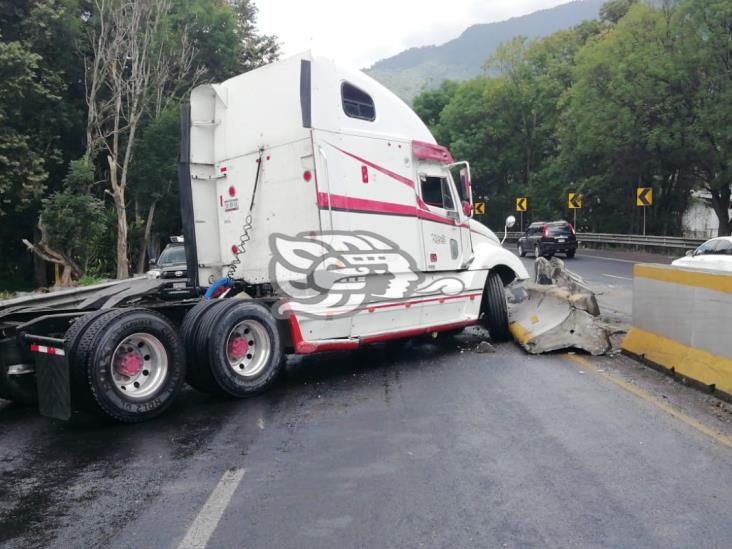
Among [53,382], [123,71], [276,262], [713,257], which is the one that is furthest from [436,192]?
[123,71]

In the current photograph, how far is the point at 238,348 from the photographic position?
702 cm

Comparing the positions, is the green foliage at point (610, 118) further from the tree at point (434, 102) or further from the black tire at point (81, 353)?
the black tire at point (81, 353)

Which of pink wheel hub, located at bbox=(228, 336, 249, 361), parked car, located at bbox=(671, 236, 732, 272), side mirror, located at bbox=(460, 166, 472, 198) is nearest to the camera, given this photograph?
pink wheel hub, located at bbox=(228, 336, 249, 361)

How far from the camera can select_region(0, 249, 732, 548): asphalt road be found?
12.5 ft

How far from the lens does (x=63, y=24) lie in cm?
2198

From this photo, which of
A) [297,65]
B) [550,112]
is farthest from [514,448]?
[550,112]

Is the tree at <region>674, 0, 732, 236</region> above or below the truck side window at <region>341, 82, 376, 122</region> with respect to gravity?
above

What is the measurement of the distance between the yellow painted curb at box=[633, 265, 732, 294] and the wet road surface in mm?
1116

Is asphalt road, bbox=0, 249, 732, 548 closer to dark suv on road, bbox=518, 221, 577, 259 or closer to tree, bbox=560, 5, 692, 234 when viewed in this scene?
dark suv on road, bbox=518, 221, 577, 259

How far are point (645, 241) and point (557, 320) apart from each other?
26.7 metres

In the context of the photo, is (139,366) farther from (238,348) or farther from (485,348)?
(485,348)

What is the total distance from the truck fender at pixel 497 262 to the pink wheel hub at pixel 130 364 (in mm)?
5136

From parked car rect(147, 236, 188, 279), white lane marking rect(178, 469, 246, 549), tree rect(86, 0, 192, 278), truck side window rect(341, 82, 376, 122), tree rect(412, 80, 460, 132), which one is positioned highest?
tree rect(412, 80, 460, 132)

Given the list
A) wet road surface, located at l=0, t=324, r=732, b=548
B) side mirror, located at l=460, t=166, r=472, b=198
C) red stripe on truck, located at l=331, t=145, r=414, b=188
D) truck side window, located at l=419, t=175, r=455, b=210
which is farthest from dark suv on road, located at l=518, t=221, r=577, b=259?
wet road surface, located at l=0, t=324, r=732, b=548
